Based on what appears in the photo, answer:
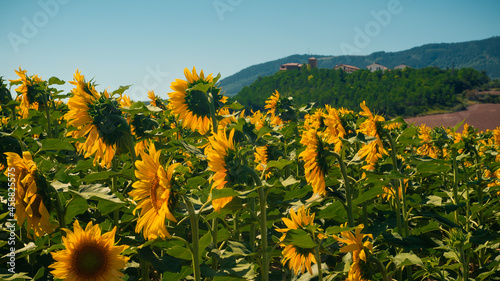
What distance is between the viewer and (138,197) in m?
1.51

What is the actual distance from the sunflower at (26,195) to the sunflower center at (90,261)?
18 centimetres

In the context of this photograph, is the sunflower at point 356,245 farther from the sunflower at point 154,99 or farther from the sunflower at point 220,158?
the sunflower at point 154,99

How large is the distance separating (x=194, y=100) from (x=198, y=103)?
3cm

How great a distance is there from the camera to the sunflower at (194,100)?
2406 millimetres

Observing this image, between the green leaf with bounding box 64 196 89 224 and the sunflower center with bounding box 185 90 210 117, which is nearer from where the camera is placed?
the green leaf with bounding box 64 196 89 224

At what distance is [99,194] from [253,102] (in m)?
60.4

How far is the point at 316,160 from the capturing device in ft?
6.99

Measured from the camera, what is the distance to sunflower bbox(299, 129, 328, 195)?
6.88ft

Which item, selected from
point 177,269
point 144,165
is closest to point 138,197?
point 144,165

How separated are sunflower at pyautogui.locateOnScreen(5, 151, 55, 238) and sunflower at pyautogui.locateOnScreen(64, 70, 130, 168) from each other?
0.45 meters

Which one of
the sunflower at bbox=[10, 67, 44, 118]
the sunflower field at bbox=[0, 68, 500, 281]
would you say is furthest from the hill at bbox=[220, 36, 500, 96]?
the sunflower field at bbox=[0, 68, 500, 281]

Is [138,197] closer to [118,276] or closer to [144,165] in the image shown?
[144,165]

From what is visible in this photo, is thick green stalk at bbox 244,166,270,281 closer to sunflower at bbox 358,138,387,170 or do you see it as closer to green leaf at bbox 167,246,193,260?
green leaf at bbox 167,246,193,260

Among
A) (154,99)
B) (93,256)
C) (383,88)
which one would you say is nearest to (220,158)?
(93,256)
